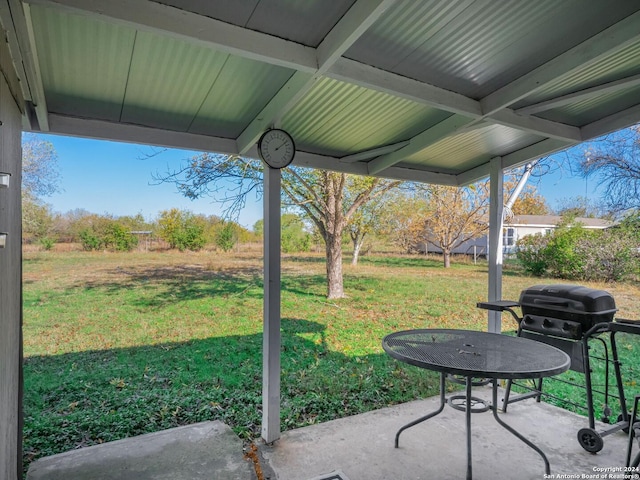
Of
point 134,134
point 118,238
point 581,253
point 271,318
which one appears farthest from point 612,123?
point 118,238

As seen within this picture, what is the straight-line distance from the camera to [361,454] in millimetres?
2535

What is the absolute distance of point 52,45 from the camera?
1.73m

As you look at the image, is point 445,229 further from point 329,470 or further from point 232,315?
point 329,470

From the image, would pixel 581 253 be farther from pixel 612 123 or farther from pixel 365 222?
pixel 365 222

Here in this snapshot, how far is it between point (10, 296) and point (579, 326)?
12.3 feet

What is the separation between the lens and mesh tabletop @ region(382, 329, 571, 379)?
71.3 inches

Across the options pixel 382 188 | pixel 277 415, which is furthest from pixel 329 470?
pixel 382 188

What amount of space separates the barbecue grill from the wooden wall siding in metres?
3.49

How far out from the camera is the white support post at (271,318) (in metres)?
2.66

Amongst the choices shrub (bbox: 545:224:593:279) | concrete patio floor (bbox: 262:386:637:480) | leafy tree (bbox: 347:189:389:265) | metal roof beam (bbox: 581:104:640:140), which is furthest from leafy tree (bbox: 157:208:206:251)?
shrub (bbox: 545:224:593:279)

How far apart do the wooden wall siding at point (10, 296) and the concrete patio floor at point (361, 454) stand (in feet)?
1.31

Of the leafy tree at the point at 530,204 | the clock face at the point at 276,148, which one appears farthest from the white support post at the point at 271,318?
the leafy tree at the point at 530,204

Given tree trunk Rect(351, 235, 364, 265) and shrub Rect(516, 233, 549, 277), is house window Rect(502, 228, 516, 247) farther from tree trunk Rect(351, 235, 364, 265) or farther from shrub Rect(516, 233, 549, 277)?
tree trunk Rect(351, 235, 364, 265)

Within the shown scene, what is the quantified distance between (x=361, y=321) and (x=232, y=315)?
2308 millimetres
